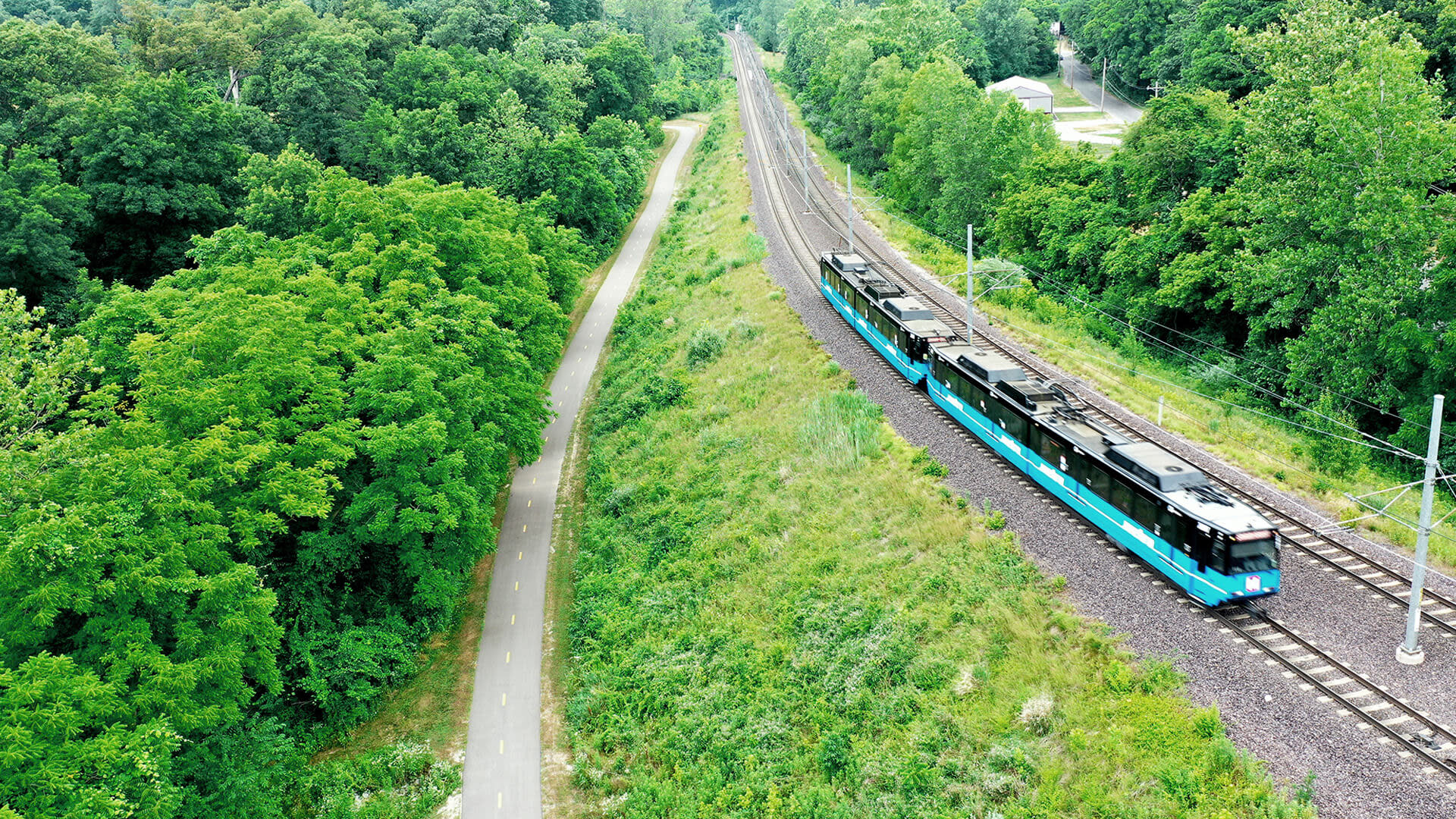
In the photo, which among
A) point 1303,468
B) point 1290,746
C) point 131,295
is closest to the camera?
point 1290,746

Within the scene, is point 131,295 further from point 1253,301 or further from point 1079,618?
point 1253,301

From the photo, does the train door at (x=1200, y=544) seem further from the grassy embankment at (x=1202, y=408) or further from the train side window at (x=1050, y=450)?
the grassy embankment at (x=1202, y=408)

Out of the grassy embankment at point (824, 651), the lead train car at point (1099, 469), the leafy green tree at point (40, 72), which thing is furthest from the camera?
the leafy green tree at point (40, 72)

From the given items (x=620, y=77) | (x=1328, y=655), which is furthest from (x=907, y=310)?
(x=620, y=77)

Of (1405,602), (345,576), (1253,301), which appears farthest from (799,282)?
(1405,602)

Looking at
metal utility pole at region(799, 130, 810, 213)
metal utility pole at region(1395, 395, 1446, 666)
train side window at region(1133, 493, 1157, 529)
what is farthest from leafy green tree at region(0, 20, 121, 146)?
metal utility pole at region(1395, 395, 1446, 666)

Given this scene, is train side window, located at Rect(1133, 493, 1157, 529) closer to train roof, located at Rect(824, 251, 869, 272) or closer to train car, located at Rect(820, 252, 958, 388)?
train car, located at Rect(820, 252, 958, 388)

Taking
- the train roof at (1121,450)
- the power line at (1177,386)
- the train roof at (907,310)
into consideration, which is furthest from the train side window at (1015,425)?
the power line at (1177,386)

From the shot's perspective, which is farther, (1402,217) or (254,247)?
(254,247)
